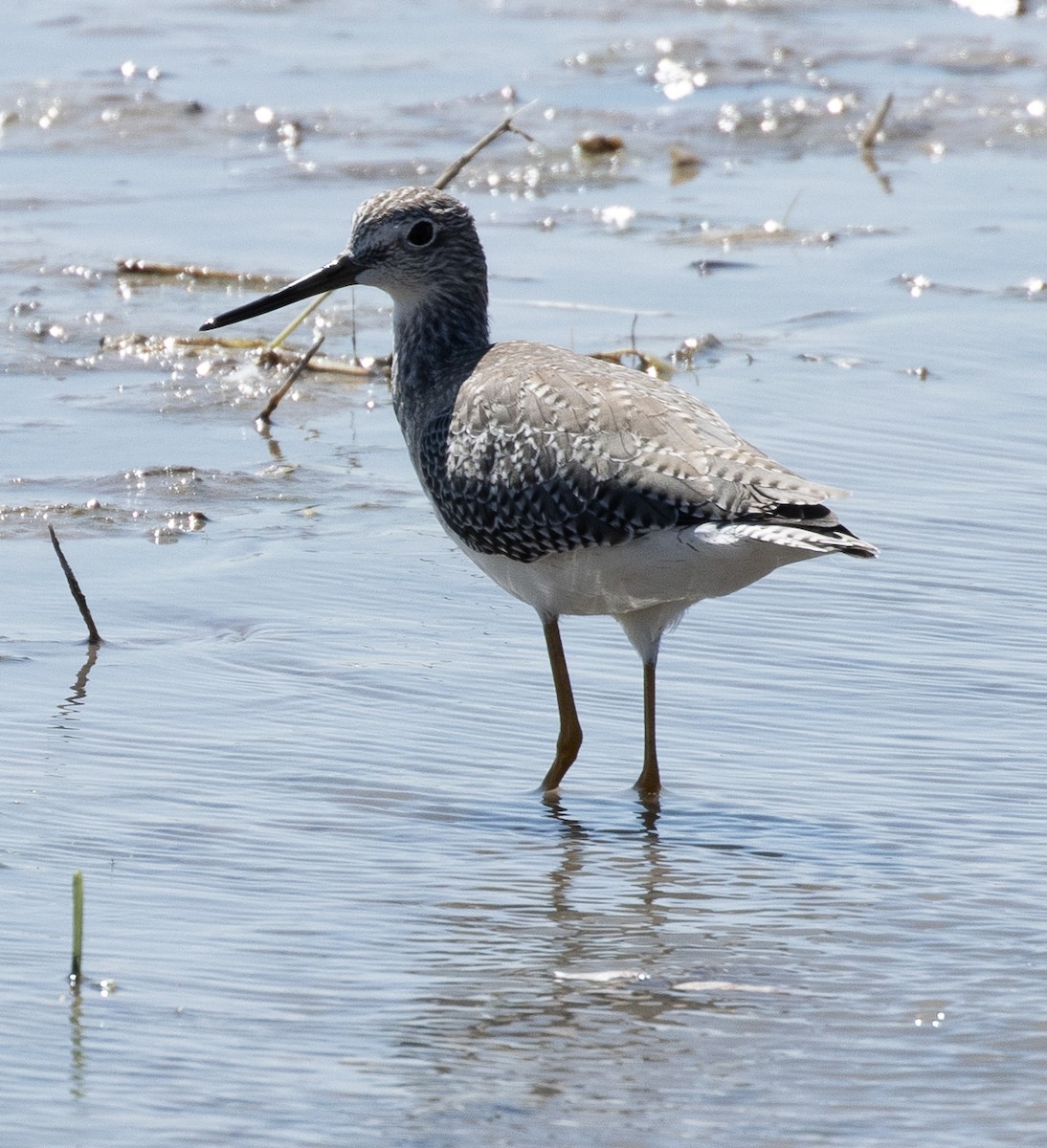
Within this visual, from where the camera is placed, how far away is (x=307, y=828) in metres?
6.16

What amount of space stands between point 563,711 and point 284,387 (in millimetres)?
3399

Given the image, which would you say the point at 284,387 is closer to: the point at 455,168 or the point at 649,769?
the point at 455,168

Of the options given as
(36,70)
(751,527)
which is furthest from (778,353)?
(36,70)

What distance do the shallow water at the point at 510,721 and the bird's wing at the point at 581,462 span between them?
2.59 feet

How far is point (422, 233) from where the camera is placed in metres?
7.41

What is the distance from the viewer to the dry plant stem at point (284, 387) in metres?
9.66

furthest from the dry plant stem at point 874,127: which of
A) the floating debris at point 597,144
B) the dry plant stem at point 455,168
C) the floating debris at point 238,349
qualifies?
the floating debris at point 238,349

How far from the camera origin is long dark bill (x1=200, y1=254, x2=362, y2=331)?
7.51m

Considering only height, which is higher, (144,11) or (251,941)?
(144,11)

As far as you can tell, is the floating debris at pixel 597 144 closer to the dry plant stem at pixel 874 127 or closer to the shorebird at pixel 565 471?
the dry plant stem at pixel 874 127

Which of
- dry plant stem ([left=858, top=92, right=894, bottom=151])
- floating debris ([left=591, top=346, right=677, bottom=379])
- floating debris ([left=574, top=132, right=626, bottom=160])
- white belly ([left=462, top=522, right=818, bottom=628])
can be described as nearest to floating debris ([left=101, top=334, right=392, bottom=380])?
floating debris ([left=591, top=346, right=677, bottom=379])

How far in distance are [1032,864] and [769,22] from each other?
15068 millimetres

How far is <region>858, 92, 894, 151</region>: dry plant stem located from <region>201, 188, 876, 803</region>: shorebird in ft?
28.0

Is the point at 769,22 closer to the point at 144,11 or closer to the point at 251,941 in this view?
the point at 144,11
